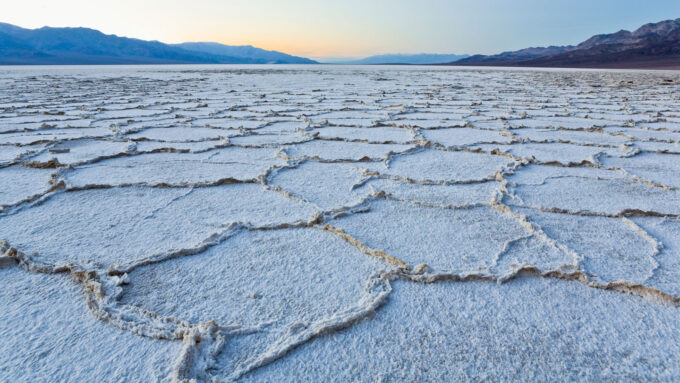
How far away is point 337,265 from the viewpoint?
39.1 inches

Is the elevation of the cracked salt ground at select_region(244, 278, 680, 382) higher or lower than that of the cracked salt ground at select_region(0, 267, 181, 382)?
lower

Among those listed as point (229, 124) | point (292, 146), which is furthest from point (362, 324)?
point (229, 124)

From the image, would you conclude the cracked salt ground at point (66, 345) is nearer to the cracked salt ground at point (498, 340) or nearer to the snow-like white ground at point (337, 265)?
the snow-like white ground at point (337, 265)

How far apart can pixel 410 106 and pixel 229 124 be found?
1962mm

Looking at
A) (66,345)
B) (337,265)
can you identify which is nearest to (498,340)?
(337,265)

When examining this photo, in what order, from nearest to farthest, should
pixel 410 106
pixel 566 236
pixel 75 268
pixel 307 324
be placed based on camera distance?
pixel 307 324 → pixel 75 268 → pixel 566 236 → pixel 410 106

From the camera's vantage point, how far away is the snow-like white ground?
0.69m

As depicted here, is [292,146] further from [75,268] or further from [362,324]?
[362,324]

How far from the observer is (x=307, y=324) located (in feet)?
2.49

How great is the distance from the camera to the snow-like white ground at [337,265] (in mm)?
686

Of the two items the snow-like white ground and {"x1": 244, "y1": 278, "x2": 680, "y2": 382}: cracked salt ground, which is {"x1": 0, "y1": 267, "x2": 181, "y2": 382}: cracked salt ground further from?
{"x1": 244, "y1": 278, "x2": 680, "y2": 382}: cracked salt ground

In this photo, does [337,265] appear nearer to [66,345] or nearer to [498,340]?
[498,340]

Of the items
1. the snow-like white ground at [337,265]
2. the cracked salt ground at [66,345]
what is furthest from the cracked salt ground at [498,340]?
the cracked salt ground at [66,345]

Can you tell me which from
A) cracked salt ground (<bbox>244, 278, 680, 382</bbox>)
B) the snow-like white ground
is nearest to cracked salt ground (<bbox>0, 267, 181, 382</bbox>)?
the snow-like white ground
